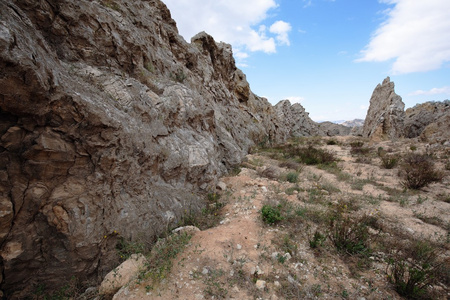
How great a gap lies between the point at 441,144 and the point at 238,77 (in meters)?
14.6

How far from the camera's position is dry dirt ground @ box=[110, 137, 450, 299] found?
2686 millimetres

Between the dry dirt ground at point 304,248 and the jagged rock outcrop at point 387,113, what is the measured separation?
1521 centimetres

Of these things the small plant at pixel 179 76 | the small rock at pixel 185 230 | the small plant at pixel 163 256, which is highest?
the small plant at pixel 179 76

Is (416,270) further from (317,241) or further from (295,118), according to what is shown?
(295,118)

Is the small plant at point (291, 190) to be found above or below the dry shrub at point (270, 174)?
below

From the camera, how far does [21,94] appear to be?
2.33 m

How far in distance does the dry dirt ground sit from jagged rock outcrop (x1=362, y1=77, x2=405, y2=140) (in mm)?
15215

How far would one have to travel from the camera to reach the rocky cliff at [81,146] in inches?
94.4

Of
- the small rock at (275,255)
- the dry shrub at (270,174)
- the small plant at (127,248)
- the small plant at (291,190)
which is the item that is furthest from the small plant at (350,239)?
the small plant at (127,248)

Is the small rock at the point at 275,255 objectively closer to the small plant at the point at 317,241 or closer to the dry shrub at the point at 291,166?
the small plant at the point at 317,241

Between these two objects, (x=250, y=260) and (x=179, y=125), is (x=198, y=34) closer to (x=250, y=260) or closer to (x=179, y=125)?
(x=179, y=125)

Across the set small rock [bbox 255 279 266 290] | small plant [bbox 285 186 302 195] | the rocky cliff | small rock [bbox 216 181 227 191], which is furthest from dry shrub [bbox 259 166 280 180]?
small rock [bbox 255 279 266 290]

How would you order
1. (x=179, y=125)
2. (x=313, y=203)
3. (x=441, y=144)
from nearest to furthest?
(x=313, y=203) → (x=179, y=125) → (x=441, y=144)

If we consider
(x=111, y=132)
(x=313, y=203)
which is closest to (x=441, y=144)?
(x=313, y=203)
